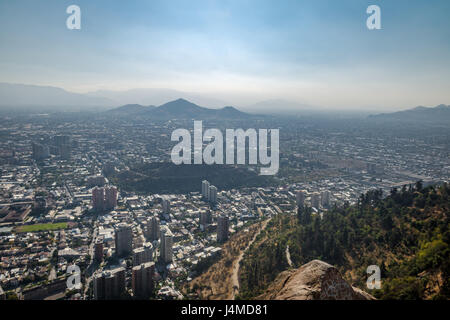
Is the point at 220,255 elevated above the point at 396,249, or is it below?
below

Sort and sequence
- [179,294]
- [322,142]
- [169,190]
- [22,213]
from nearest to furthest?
[179,294] < [22,213] < [169,190] < [322,142]

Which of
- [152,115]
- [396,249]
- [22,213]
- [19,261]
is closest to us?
[396,249]

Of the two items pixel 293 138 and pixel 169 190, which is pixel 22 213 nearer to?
pixel 169 190

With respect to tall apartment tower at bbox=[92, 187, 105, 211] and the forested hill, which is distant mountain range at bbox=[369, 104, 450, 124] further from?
tall apartment tower at bbox=[92, 187, 105, 211]

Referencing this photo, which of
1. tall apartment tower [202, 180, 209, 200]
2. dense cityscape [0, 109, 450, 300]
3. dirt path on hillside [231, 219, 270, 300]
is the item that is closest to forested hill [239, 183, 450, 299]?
dirt path on hillside [231, 219, 270, 300]

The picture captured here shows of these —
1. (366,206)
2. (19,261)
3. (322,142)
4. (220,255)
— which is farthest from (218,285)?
(322,142)

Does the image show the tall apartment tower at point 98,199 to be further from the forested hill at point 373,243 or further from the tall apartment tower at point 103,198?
the forested hill at point 373,243
